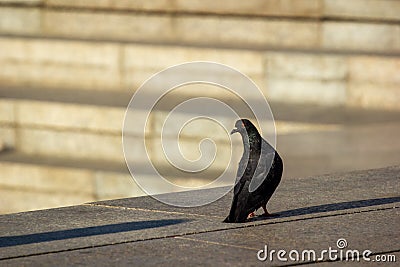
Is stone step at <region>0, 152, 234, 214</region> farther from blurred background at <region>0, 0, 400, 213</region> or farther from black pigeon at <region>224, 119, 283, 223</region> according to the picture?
black pigeon at <region>224, 119, 283, 223</region>

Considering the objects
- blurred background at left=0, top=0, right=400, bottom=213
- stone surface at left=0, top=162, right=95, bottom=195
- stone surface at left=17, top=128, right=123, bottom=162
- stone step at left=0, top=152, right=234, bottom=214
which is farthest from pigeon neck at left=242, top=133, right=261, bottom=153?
stone surface at left=17, top=128, right=123, bottom=162

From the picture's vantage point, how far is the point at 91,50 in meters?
12.7

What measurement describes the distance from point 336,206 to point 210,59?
5639 mm

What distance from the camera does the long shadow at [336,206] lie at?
6.52 meters

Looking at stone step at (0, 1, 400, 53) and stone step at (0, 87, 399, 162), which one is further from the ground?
stone step at (0, 1, 400, 53)

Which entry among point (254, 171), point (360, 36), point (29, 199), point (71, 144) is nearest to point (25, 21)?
point (71, 144)

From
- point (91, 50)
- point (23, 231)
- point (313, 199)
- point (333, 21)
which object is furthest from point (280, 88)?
point (23, 231)

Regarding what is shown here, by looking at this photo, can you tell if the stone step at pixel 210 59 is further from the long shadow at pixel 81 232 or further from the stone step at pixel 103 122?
the long shadow at pixel 81 232

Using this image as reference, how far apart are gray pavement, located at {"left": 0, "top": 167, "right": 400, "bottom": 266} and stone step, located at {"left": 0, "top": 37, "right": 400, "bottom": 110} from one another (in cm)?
429

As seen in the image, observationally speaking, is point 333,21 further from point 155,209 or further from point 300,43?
point 155,209

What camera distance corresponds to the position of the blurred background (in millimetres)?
10836

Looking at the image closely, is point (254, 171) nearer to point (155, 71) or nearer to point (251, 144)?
point (251, 144)

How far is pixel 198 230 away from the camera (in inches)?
244

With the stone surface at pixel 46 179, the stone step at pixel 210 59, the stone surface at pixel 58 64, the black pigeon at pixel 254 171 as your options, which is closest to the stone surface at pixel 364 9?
the stone step at pixel 210 59
